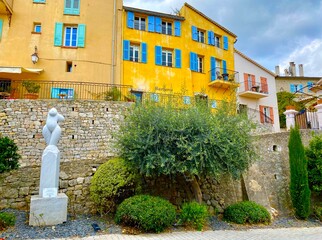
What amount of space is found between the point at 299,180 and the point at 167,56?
1235 centimetres

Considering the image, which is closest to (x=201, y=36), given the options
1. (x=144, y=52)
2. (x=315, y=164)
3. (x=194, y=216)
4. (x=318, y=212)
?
(x=144, y=52)

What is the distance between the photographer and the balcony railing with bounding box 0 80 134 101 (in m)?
12.6

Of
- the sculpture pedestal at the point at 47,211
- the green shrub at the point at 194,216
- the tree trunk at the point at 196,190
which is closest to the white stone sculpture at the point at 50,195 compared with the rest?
the sculpture pedestal at the point at 47,211

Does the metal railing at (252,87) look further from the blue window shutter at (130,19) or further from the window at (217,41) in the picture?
the blue window shutter at (130,19)

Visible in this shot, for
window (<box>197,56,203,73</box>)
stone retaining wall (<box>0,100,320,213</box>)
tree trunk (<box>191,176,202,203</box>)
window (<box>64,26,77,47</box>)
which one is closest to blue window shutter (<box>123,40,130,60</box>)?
window (<box>64,26,77,47</box>)

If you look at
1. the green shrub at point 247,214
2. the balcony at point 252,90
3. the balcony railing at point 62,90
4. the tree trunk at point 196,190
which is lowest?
the green shrub at point 247,214

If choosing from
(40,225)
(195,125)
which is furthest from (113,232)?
(195,125)

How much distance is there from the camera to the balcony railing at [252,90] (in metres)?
20.1

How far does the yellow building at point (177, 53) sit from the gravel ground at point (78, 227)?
368 inches

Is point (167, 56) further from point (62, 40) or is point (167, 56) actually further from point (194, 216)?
point (194, 216)

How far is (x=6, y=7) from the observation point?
1425cm

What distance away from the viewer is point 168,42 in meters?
17.7

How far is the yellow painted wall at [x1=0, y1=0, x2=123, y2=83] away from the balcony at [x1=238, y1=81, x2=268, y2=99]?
10.9 metres

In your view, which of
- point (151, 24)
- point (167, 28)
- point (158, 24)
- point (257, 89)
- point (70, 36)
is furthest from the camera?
point (257, 89)
